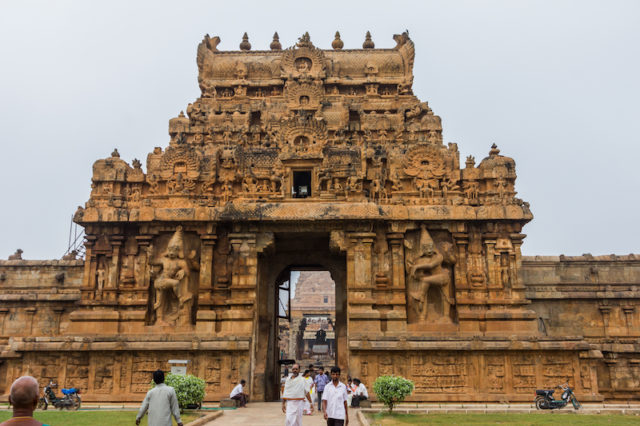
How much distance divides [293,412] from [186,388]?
188 inches

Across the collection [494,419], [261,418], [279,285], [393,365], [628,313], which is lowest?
[261,418]

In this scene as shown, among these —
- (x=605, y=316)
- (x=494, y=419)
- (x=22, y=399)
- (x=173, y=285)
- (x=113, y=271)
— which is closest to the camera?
(x=22, y=399)

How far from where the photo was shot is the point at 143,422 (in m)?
11.6

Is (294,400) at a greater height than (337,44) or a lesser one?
lesser

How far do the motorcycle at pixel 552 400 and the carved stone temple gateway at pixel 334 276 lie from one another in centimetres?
134

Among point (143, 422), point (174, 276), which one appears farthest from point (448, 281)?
point (143, 422)

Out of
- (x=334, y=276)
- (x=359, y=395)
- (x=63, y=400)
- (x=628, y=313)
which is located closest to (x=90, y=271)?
(x=63, y=400)

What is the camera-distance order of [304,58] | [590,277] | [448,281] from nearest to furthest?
[448,281]
[590,277]
[304,58]

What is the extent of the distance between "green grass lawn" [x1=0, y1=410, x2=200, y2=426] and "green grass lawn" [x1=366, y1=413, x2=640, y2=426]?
439 centimetres

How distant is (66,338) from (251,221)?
696 cm

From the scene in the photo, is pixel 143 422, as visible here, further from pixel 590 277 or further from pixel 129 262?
pixel 590 277

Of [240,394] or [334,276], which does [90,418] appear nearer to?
[240,394]

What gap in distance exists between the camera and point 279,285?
22.4 m

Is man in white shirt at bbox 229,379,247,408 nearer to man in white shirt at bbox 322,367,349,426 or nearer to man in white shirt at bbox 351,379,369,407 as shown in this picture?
man in white shirt at bbox 351,379,369,407
